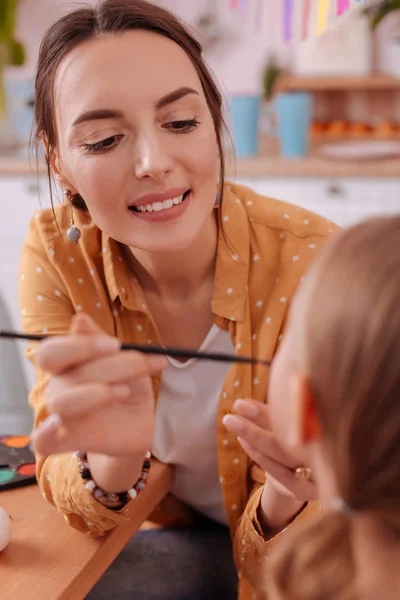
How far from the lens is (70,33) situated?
3.41 feet

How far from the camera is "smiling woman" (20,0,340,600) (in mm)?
970

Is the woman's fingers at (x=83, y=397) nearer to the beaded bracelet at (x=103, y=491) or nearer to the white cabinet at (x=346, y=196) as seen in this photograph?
the beaded bracelet at (x=103, y=491)

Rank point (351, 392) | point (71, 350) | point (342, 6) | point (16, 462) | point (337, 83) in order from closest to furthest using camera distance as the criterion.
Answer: point (351, 392) → point (71, 350) → point (16, 462) → point (342, 6) → point (337, 83)

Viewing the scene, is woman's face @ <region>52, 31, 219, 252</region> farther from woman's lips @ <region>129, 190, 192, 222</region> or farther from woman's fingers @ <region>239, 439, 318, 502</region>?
woman's fingers @ <region>239, 439, 318, 502</region>

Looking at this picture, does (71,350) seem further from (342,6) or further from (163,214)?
(342,6)

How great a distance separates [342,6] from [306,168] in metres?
1.22

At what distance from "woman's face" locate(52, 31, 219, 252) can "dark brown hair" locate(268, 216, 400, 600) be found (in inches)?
17.0

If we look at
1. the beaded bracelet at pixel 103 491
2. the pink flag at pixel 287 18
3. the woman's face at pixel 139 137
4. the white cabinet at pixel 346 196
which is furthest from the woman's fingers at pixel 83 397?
the pink flag at pixel 287 18

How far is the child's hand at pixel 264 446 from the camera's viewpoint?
80cm

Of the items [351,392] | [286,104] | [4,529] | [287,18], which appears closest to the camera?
[351,392]

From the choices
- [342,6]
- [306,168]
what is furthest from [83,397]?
[306,168]

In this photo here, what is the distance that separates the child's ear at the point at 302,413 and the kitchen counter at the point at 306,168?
75.1 inches

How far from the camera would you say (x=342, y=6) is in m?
1.36

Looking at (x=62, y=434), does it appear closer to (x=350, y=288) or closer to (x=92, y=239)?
(x=350, y=288)
